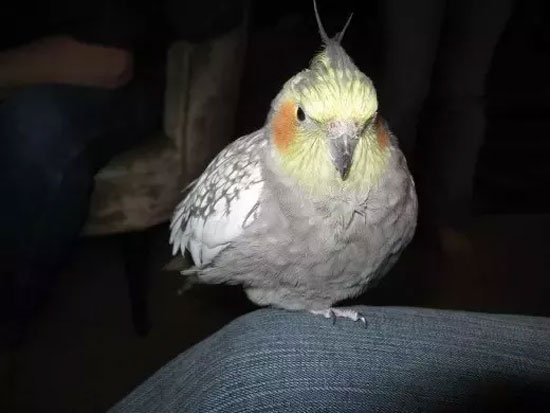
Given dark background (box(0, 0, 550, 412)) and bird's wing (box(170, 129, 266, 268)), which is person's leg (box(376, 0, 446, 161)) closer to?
dark background (box(0, 0, 550, 412))

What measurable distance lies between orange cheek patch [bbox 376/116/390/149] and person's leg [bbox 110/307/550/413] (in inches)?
7.0

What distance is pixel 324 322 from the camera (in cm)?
69

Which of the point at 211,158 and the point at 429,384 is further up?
the point at 211,158

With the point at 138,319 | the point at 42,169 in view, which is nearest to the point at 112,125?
the point at 42,169

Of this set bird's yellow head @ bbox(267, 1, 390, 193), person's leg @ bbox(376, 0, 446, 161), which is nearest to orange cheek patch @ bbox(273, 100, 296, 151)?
bird's yellow head @ bbox(267, 1, 390, 193)

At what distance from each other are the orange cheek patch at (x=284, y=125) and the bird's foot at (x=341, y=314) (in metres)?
0.18

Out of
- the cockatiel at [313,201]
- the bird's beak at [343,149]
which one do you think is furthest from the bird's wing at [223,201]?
the bird's beak at [343,149]

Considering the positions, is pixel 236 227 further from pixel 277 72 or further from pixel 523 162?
pixel 523 162

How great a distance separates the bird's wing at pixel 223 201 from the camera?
660 millimetres

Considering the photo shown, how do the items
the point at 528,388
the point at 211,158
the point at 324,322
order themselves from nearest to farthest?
the point at 528,388 < the point at 324,322 < the point at 211,158

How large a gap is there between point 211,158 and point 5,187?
232 millimetres

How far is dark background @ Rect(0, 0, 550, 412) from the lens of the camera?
0.69m

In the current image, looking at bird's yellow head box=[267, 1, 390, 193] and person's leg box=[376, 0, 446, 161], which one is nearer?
bird's yellow head box=[267, 1, 390, 193]

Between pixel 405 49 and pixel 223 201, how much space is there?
25cm
